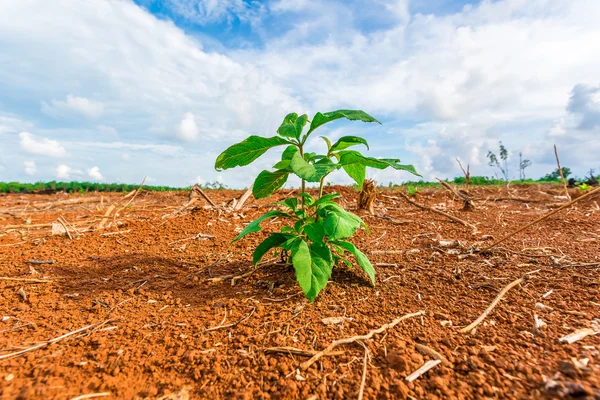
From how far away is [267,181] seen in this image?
7.53 ft

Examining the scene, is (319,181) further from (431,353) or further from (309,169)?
(431,353)

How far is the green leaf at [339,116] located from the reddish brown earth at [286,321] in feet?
3.70

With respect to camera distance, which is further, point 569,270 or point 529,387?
point 569,270

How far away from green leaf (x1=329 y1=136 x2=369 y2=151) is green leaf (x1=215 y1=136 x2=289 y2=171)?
13.6 inches

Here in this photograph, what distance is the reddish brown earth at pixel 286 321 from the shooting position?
154 centimetres

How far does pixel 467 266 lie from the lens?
2811 mm

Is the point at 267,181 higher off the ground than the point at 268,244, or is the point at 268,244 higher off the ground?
the point at 267,181

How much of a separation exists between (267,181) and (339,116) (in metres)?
0.63

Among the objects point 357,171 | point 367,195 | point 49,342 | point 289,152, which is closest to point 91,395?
point 49,342

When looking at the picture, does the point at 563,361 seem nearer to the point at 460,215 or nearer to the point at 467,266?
the point at 467,266

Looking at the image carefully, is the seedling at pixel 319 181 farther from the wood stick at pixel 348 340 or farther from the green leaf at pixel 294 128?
the wood stick at pixel 348 340

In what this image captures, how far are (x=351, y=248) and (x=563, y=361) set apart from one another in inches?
45.3

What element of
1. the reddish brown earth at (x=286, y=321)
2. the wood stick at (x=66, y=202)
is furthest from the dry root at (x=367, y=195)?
the wood stick at (x=66, y=202)

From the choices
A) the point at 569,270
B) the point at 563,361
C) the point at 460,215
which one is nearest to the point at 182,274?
the point at 563,361
